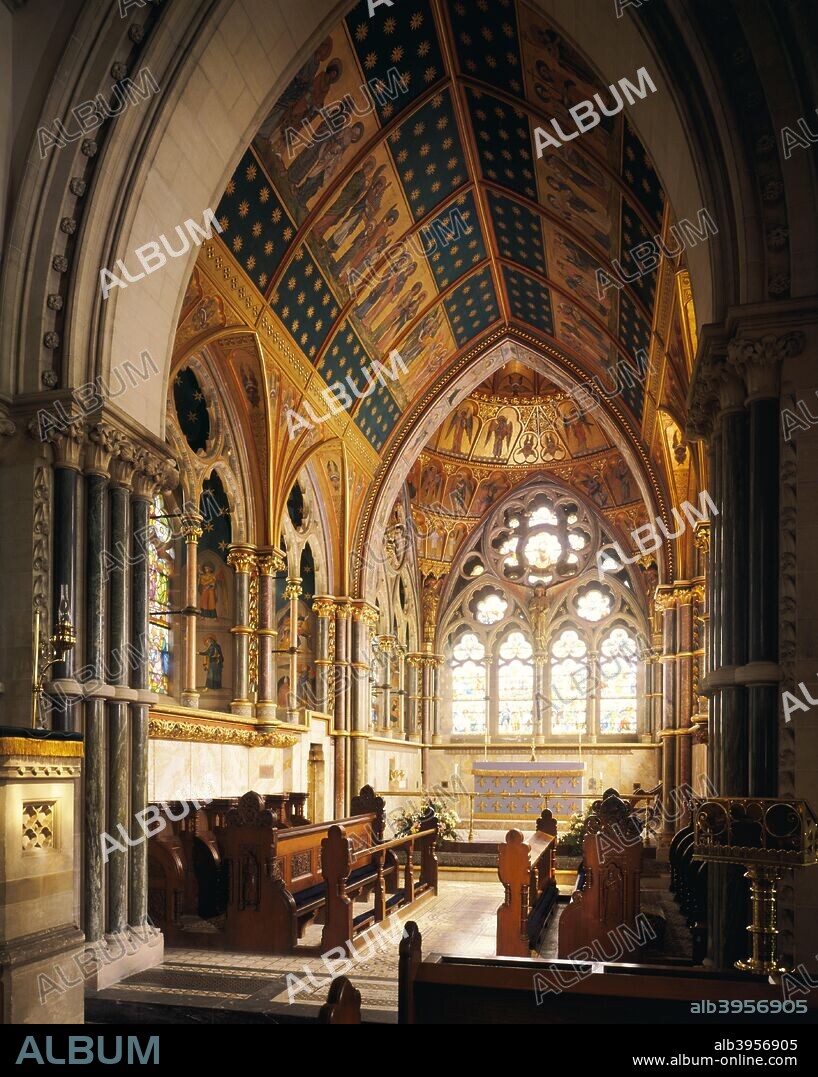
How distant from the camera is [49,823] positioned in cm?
540

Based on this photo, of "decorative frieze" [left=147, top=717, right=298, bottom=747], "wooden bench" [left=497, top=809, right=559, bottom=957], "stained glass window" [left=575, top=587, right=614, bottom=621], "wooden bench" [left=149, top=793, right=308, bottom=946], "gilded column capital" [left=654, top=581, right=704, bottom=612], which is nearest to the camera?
"wooden bench" [left=497, top=809, right=559, bottom=957]

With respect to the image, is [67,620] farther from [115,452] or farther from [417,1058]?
[417,1058]

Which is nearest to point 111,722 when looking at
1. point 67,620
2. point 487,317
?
point 67,620

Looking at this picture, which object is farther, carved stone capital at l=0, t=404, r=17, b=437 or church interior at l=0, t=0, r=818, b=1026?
carved stone capital at l=0, t=404, r=17, b=437

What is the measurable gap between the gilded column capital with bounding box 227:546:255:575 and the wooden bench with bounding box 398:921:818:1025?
11610 millimetres

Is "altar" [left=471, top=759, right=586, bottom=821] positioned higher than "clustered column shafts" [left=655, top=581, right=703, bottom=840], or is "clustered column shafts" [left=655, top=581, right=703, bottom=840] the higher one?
"clustered column shafts" [left=655, top=581, right=703, bottom=840]

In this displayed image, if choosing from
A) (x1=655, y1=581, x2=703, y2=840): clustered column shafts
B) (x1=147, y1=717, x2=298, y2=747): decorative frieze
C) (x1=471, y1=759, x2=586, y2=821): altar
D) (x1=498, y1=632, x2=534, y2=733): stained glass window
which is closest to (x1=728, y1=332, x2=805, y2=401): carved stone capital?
(x1=147, y1=717, x2=298, y2=747): decorative frieze

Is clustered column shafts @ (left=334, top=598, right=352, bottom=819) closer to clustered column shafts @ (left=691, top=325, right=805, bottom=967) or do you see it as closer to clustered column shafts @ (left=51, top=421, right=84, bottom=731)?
clustered column shafts @ (left=51, top=421, right=84, bottom=731)

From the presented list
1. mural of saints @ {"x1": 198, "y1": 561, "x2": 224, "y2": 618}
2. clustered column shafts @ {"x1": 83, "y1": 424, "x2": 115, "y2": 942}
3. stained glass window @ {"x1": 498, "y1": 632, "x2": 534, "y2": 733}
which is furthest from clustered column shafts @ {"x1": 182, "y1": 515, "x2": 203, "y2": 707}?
stained glass window @ {"x1": 498, "y1": 632, "x2": 534, "y2": 733}

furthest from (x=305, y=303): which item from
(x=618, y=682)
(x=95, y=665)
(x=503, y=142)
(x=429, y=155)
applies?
(x=618, y=682)

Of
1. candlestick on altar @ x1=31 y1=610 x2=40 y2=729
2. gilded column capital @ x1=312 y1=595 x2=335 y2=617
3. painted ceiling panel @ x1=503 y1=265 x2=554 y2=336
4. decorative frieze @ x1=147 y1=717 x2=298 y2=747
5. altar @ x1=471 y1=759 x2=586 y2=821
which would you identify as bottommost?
altar @ x1=471 y1=759 x2=586 y2=821

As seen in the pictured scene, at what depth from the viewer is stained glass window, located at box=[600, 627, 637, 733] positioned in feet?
80.6

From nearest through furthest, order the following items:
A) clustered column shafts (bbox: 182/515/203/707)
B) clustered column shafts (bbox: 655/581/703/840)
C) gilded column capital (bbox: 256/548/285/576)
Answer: clustered column shafts (bbox: 182/515/203/707)
gilded column capital (bbox: 256/548/285/576)
clustered column shafts (bbox: 655/581/703/840)

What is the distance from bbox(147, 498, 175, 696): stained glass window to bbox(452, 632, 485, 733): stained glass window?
1328cm
